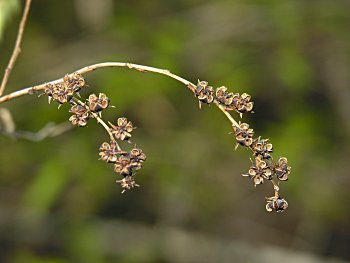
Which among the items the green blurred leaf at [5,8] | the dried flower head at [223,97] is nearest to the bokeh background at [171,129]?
the green blurred leaf at [5,8]

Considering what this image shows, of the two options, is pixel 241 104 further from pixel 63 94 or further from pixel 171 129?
pixel 171 129

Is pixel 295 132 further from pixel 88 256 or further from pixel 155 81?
pixel 88 256

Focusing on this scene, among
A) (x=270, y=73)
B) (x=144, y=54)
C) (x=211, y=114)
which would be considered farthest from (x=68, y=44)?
(x=270, y=73)

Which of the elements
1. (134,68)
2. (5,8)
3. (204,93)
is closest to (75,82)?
(134,68)

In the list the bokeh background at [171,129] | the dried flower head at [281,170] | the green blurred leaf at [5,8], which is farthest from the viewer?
the bokeh background at [171,129]

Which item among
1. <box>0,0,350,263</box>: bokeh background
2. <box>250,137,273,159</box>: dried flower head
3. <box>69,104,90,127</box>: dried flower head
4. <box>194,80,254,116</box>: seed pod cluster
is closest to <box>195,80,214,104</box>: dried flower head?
<box>194,80,254,116</box>: seed pod cluster

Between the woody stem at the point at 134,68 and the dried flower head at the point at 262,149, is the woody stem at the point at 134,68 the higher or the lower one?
the higher one

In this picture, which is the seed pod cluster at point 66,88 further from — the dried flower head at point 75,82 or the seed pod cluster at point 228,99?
the seed pod cluster at point 228,99
